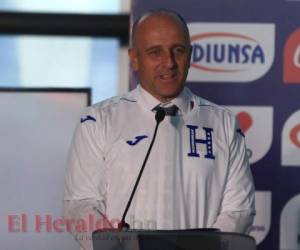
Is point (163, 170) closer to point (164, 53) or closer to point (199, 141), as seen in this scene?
point (199, 141)

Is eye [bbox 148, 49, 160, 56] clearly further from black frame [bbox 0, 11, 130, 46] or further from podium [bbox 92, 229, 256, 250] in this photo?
black frame [bbox 0, 11, 130, 46]

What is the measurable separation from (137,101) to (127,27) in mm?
1185

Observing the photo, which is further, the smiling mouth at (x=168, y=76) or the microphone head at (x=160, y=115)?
the smiling mouth at (x=168, y=76)

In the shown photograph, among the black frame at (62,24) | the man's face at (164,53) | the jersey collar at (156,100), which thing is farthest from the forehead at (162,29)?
the black frame at (62,24)

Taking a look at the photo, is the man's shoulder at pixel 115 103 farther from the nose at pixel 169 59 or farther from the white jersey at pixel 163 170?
the nose at pixel 169 59

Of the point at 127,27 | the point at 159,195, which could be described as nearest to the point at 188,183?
the point at 159,195

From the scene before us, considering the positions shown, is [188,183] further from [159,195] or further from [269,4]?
[269,4]

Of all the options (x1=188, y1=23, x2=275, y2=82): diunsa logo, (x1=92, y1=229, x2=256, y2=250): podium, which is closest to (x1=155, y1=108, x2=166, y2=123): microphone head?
(x1=92, y1=229, x2=256, y2=250): podium

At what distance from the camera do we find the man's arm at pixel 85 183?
7.26 ft

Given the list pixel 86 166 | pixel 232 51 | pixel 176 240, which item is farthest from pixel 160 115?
pixel 232 51

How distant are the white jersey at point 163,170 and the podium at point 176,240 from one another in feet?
1.70

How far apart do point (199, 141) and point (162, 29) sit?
1.12 ft

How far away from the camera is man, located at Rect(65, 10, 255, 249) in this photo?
2309 mm

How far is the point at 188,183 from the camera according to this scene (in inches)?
93.2
